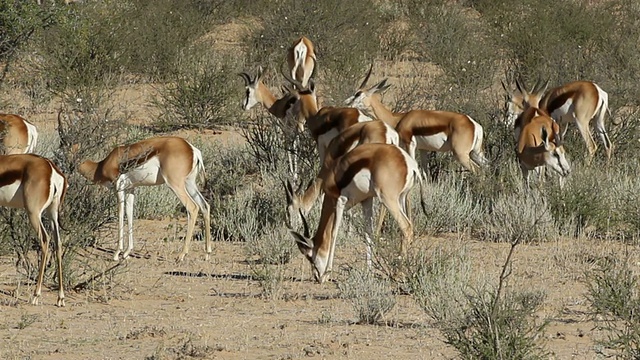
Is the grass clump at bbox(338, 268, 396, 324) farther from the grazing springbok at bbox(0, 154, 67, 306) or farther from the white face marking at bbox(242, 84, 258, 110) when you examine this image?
the white face marking at bbox(242, 84, 258, 110)

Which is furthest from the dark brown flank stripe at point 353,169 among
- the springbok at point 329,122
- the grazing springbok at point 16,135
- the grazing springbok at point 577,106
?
the grazing springbok at point 577,106

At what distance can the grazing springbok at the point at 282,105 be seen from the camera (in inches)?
516

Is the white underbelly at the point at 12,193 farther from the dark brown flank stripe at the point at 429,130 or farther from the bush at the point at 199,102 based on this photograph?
the bush at the point at 199,102

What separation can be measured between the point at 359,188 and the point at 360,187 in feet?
0.04

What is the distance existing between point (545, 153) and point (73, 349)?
6.45 m

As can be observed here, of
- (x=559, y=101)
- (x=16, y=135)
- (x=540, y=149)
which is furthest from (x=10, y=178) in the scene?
(x=559, y=101)

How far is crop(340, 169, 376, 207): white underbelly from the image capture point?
9.08 m

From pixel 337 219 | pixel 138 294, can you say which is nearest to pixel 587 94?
pixel 337 219

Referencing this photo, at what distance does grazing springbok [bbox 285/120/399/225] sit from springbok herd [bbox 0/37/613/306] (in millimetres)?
11

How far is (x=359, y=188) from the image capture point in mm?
9117

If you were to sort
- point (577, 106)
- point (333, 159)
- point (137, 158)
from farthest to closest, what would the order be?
point (577, 106) < point (333, 159) < point (137, 158)

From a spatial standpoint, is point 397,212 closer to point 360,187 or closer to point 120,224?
point 360,187

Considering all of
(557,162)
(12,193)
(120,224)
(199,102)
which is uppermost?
(199,102)

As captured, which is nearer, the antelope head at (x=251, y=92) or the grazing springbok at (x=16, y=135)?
the grazing springbok at (x=16, y=135)
